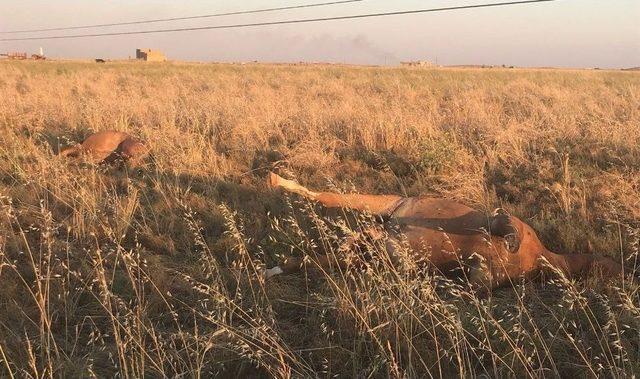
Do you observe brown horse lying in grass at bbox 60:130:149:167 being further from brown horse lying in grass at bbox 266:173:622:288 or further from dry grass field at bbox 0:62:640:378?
brown horse lying in grass at bbox 266:173:622:288

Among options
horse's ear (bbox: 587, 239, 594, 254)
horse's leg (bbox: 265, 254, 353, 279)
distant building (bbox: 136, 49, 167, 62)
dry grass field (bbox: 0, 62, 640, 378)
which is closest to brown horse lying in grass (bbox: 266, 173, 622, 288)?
horse's leg (bbox: 265, 254, 353, 279)

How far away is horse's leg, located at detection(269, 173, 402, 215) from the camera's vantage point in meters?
3.97

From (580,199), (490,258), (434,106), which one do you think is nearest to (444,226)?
(490,258)

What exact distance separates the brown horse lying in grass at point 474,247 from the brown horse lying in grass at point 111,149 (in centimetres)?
369

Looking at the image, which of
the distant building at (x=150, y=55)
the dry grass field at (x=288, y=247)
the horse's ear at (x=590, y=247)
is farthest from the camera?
the distant building at (x=150, y=55)

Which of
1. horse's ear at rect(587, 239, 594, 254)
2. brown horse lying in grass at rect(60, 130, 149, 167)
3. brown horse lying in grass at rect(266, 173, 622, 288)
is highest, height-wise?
brown horse lying in grass at rect(60, 130, 149, 167)

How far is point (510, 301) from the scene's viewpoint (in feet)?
9.96

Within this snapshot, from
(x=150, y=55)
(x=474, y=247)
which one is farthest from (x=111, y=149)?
(x=150, y=55)

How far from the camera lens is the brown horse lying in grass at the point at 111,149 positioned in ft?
20.2

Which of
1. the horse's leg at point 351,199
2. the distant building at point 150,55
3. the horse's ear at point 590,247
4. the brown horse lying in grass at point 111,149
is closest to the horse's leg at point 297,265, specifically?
the horse's leg at point 351,199

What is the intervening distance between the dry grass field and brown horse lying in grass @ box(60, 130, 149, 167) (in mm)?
274

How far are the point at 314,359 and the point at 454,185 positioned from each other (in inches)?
122

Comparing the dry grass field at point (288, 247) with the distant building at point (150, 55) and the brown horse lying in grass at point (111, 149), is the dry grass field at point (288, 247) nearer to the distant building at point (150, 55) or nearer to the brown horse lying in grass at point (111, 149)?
the brown horse lying in grass at point (111, 149)

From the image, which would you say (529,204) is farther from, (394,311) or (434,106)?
(434,106)
